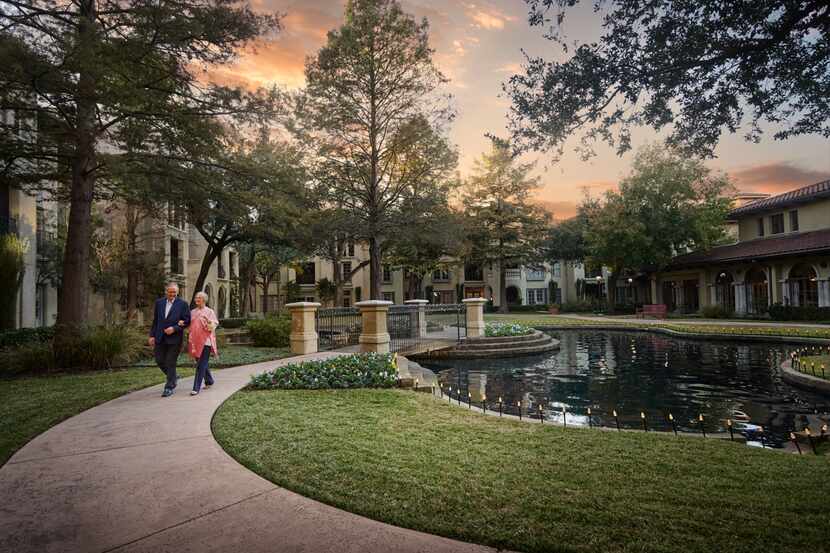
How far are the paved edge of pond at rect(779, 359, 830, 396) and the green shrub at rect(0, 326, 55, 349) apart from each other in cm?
Result: 1914

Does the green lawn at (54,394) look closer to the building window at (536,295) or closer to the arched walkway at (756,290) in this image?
the arched walkway at (756,290)

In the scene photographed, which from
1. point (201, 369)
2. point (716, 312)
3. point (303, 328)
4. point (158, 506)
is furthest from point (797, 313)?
point (158, 506)

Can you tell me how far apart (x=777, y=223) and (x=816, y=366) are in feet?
80.9

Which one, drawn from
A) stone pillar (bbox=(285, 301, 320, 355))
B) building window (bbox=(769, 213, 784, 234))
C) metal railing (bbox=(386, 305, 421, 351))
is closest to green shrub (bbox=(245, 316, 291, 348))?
stone pillar (bbox=(285, 301, 320, 355))

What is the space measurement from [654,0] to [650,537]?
5564 mm

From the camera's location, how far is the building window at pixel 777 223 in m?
30.4

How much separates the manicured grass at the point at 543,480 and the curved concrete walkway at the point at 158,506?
19 cm

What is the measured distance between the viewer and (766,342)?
19.5m

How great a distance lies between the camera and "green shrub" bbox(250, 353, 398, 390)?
878 cm

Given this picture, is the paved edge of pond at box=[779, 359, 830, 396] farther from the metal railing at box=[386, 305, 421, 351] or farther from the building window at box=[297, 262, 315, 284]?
the building window at box=[297, 262, 315, 284]

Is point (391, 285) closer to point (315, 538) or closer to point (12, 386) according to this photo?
point (12, 386)

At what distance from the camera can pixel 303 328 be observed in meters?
14.1

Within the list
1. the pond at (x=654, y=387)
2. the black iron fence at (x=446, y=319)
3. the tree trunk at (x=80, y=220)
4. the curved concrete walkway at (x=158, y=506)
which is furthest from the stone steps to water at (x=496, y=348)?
the curved concrete walkway at (x=158, y=506)

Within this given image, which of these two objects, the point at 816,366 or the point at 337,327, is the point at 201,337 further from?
the point at 816,366
